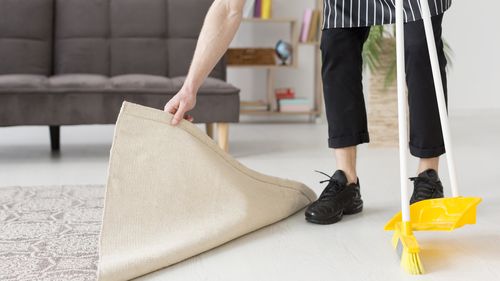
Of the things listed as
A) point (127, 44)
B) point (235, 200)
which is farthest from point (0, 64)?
point (235, 200)

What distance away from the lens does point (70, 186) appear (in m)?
2.50

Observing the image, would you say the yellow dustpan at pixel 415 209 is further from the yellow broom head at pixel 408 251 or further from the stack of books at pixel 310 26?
the stack of books at pixel 310 26

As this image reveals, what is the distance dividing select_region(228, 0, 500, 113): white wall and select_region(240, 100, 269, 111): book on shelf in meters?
0.11

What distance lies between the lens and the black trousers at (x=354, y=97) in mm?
1896

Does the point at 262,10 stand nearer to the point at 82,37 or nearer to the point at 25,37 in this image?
the point at 82,37

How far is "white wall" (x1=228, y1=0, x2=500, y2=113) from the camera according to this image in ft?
17.3

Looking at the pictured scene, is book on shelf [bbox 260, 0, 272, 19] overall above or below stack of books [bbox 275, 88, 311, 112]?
above

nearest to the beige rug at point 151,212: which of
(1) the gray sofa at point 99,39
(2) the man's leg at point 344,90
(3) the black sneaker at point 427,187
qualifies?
(2) the man's leg at point 344,90

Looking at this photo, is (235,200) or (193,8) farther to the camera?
(193,8)

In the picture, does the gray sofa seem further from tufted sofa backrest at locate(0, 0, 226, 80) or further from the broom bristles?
the broom bristles

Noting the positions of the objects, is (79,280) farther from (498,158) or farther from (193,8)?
(193,8)

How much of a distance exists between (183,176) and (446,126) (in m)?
0.56

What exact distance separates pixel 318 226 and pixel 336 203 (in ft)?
0.29

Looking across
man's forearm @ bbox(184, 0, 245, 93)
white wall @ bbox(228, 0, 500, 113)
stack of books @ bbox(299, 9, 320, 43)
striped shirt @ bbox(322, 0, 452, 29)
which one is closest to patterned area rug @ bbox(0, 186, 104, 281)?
man's forearm @ bbox(184, 0, 245, 93)
